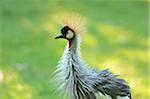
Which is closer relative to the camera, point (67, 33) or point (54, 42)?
point (67, 33)

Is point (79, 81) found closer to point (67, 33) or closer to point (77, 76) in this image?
point (77, 76)

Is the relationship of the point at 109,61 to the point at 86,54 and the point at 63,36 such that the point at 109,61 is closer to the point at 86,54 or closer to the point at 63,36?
the point at 86,54

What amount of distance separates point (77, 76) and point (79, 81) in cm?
6

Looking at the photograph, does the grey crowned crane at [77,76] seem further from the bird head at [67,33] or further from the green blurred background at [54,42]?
the green blurred background at [54,42]

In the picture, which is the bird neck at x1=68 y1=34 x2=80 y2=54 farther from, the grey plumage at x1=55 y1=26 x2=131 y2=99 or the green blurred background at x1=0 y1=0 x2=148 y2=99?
the green blurred background at x1=0 y1=0 x2=148 y2=99

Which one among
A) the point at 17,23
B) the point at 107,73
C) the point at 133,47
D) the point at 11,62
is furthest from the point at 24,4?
the point at 107,73

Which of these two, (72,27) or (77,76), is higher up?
(72,27)

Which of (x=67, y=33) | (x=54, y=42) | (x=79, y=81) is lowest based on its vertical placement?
(x=79, y=81)

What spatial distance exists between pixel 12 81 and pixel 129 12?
7650mm

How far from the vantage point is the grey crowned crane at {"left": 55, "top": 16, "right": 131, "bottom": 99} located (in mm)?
5824

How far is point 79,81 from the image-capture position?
5883mm

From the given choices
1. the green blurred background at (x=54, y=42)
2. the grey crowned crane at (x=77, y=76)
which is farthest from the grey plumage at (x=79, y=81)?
the green blurred background at (x=54, y=42)

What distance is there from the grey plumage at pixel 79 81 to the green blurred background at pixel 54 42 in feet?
6.16

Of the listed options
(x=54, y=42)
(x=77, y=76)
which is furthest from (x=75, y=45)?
(x=54, y=42)
